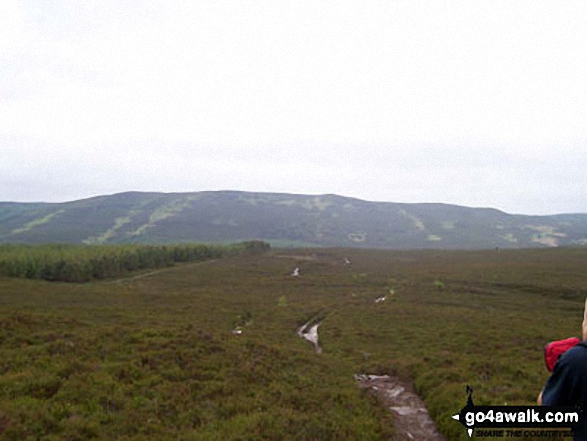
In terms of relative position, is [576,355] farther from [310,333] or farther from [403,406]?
[310,333]

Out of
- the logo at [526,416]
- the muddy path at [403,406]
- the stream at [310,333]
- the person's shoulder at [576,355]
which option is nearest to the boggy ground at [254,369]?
the muddy path at [403,406]

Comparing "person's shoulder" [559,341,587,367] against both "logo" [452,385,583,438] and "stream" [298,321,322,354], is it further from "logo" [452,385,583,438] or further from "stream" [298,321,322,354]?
"stream" [298,321,322,354]

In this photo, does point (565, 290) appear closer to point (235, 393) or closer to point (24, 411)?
point (235, 393)

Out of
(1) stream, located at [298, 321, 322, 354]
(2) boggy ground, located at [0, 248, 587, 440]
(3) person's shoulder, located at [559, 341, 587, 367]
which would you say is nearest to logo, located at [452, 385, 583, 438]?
(3) person's shoulder, located at [559, 341, 587, 367]

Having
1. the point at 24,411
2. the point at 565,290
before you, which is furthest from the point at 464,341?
the point at 565,290

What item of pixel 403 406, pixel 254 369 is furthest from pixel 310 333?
pixel 403 406

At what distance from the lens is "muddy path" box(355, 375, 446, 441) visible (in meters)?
14.2

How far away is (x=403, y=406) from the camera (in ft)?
56.7

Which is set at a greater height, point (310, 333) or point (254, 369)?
point (254, 369)

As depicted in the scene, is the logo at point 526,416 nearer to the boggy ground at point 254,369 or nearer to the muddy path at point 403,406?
the boggy ground at point 254,369

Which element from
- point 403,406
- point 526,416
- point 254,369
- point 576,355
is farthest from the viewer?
point 254,369

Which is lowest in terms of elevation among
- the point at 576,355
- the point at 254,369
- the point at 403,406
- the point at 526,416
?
the point at 403,406

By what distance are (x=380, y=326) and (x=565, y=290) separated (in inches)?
1748

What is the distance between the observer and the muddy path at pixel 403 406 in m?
14.2
